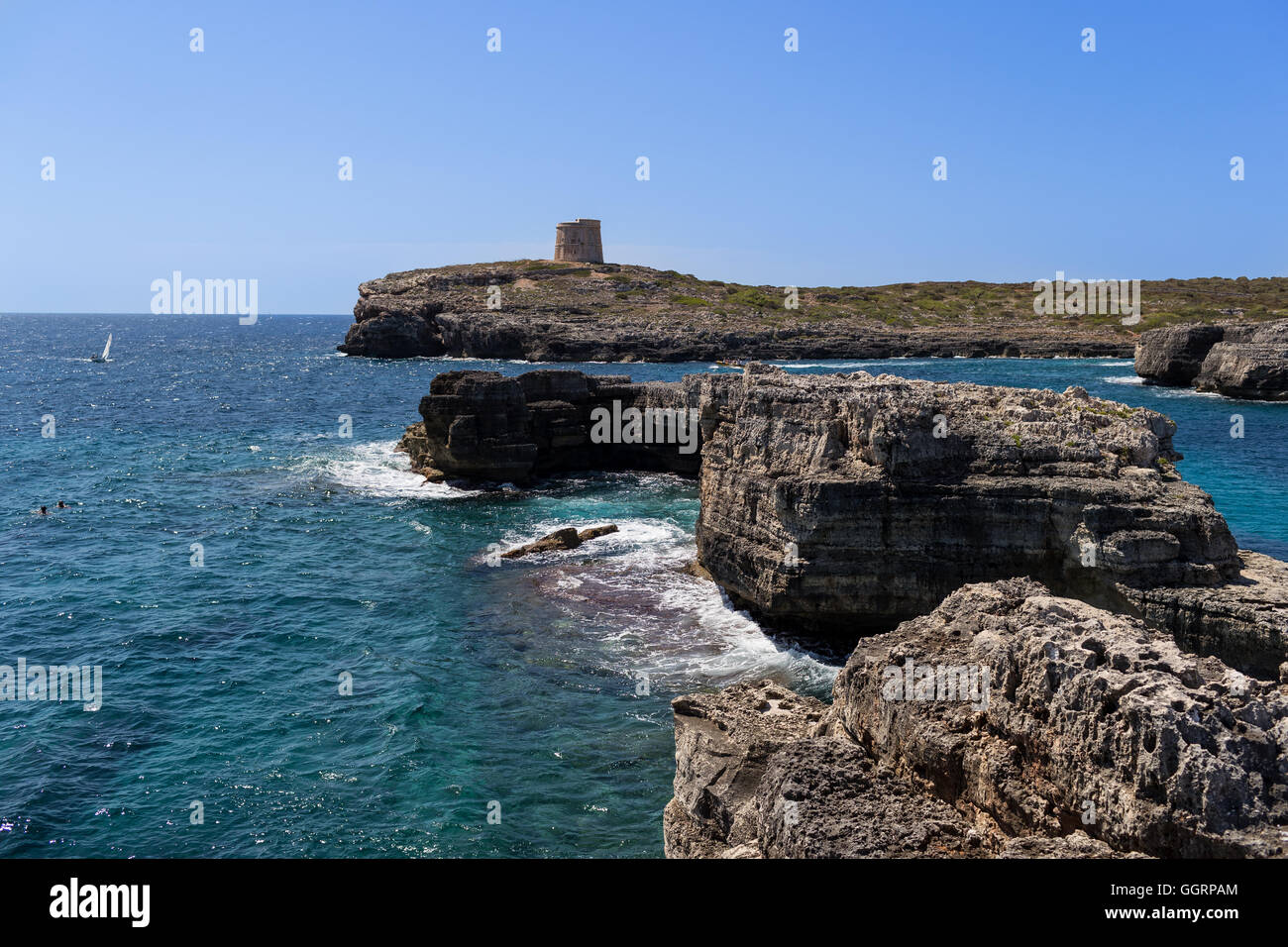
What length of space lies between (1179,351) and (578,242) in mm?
124314

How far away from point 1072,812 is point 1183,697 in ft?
5.74

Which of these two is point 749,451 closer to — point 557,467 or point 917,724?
point 917,724

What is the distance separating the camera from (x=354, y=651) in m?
29.6

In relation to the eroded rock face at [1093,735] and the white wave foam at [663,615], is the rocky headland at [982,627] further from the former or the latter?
the white wave foam at [663,615]

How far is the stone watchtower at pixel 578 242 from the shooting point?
190125 mm

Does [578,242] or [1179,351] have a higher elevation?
[578,242]

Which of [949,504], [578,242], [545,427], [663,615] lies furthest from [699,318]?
[949,504]

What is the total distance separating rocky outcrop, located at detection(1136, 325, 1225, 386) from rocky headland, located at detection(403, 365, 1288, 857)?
7133 centimetres

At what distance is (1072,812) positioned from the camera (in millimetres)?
9961

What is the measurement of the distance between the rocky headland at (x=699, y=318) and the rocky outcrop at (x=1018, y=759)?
120 m

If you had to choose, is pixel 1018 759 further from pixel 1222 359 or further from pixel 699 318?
pixel 699 318

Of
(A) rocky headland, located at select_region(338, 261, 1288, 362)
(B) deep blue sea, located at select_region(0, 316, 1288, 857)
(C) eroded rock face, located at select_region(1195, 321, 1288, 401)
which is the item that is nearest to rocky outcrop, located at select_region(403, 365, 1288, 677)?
(B) deep blue sea, located at select_region(0, 316, 1288, 857)

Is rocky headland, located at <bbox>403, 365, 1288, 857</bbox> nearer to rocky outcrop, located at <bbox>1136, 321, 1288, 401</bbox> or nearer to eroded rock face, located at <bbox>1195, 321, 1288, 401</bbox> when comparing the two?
eroded rock face, located at <bbox>1195, 321, 1288, 401</bbox>

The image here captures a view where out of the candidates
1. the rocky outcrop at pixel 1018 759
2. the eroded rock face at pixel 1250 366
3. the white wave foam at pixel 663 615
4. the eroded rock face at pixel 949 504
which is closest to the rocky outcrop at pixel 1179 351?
the eroded rock face at pixel 1250 366
